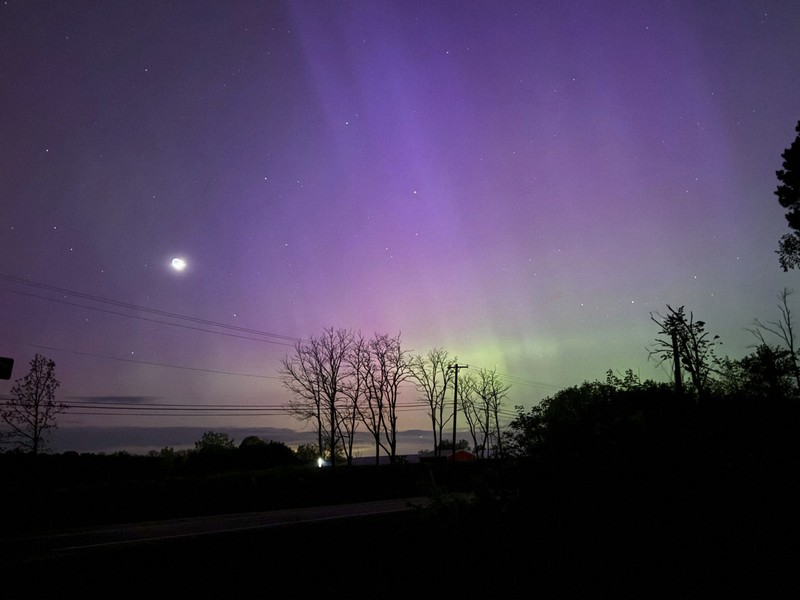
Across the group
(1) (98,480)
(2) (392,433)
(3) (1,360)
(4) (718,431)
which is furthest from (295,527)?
(2) (392,433)

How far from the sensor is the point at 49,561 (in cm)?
1044

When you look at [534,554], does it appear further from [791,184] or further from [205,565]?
[791,184]

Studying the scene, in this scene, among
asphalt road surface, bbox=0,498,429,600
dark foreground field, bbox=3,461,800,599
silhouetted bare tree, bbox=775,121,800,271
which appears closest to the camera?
dark foreground field, bbox=3,461,800,599

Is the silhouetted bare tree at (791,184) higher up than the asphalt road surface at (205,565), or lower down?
higher up

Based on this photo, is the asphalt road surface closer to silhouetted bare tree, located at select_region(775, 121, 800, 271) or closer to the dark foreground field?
the dark foreground field

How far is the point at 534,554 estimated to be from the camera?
583 centimetres

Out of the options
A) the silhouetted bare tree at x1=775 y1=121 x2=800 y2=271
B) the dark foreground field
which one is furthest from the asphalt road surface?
the silhouetted bare tree at x1=775 y1=121 x2=800 y2=271

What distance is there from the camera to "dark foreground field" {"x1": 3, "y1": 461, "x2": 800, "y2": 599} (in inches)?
200

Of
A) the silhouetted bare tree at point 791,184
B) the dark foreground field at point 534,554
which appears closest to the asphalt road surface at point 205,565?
the dark foreground field at point 534,554

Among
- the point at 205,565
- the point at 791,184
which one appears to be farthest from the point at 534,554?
the point at 791,184

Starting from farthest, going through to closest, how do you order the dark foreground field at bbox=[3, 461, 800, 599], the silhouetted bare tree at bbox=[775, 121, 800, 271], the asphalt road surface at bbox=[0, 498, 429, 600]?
the silhouetted bare tree at bbox=[775, 121, 800, 271], the asphalt road surface at bbox=[0, 498, 429, 600], the dark foreground field at bbox=[3, 461, 800, 599]

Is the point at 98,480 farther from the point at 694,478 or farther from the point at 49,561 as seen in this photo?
the point at 694,478

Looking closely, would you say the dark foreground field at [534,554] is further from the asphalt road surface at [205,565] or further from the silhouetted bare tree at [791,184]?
the silhouetted bare tree at [791,184]

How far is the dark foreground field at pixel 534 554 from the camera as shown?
5074 mm
